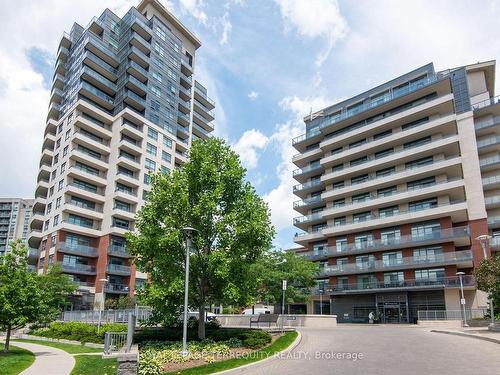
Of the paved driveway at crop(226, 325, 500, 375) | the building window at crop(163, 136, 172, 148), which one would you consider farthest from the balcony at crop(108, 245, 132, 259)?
the paved driveway at crop(226, 325, 500, 375)

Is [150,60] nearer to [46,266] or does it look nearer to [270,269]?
[46,266]

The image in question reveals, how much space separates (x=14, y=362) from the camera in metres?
18.6

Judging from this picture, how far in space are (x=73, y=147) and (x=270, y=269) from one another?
38.3 meters

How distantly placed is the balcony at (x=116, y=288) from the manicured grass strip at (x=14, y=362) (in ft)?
124

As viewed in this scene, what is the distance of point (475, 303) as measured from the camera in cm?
4575

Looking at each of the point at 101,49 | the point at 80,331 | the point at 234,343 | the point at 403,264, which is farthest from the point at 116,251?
the point at 234,343

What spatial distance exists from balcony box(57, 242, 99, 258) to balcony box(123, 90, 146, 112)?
2444 cm

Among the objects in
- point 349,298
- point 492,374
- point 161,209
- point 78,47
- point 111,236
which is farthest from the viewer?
point 78,47

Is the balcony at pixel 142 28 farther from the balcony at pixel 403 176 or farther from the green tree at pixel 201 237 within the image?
the green tree at pixel 201 237

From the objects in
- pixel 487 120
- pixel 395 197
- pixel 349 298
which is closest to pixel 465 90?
pixel 487 120

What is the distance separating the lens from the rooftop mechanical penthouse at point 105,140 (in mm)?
61469

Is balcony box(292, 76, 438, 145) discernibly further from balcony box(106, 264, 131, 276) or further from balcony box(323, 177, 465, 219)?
balcony box(106, 264, 131, 276)

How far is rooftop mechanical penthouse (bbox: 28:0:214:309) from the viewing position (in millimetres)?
61469

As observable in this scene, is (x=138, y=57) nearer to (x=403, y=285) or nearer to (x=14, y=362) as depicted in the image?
(x=403, y=285)
